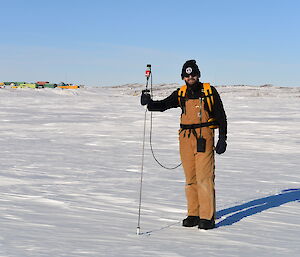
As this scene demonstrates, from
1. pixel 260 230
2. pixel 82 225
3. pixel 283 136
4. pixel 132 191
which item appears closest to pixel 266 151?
pixel 283 136

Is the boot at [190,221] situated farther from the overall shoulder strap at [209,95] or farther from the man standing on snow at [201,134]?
the overall shoulder strap at [209,95]

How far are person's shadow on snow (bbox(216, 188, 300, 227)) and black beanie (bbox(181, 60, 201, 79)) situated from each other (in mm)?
1636

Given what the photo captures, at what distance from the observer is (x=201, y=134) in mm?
4961

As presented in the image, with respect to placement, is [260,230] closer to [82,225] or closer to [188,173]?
[188,173]

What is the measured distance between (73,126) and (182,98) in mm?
15409

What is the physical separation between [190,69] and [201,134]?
67 cm

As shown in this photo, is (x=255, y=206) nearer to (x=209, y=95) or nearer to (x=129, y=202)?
(x=129, y=202)

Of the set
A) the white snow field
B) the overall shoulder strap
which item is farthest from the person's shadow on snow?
the overall shoulder strap

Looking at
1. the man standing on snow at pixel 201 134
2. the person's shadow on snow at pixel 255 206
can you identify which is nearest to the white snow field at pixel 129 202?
the person's shadow on snow at pixel 255 206

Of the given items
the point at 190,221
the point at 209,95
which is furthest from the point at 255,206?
the point at 209,95

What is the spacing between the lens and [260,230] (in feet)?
16.6

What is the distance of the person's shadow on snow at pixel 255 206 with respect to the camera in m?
5.62

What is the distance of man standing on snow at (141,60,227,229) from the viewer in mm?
4941

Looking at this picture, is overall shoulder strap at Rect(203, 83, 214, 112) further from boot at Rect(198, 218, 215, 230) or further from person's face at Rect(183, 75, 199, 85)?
boot at Rect(198, 218, 215, 230)
